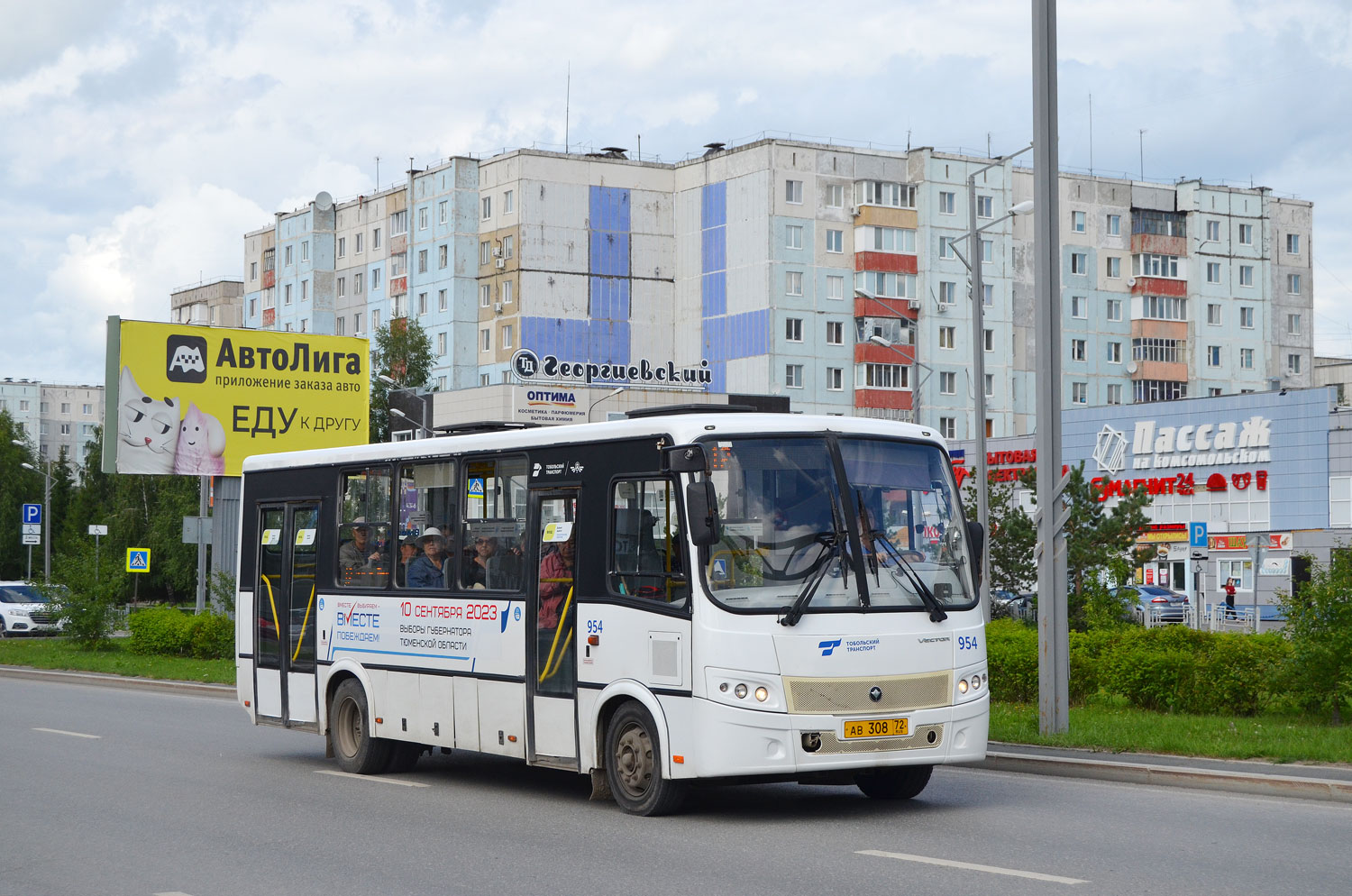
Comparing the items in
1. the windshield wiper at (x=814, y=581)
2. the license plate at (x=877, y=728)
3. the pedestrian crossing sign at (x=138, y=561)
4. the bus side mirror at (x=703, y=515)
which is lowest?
the license plate at (x=877, y=728)

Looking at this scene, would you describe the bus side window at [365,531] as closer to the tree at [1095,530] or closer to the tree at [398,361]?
the tree at [1095,530]

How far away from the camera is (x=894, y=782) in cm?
1291

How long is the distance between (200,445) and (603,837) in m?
31.1

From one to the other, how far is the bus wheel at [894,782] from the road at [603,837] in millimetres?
175

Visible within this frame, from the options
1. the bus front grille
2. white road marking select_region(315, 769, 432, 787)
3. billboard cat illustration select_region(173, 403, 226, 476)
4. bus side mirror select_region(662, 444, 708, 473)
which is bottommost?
white road marking select_region(315, 769, 432, 787)

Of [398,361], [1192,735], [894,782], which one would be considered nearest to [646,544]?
[894,782]

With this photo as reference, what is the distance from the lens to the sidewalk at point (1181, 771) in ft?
42.2

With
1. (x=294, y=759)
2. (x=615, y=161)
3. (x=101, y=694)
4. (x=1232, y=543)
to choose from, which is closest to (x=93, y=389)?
(x=615, y=161)

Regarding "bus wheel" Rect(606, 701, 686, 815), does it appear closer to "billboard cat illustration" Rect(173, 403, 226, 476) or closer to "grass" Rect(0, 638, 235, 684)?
"grass" Rect(0, 638, 235, 684)

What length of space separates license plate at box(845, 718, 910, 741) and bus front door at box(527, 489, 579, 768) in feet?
7.35

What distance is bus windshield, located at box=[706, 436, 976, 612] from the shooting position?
11.7 meters

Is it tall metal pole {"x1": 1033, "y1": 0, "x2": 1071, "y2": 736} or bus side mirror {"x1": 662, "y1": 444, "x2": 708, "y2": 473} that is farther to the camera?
tall metal pole {"x1": 1033, "y1": 0, "x2": 1071, "y2": 736}

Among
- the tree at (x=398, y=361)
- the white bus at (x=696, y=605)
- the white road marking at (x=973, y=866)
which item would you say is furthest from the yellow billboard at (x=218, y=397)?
the tree at (x=398, y=361)

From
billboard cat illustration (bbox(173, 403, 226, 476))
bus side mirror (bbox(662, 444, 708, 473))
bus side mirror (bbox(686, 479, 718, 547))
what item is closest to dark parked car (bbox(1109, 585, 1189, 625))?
billboard cat illustration (bbox(173, 403, 226, 476))
